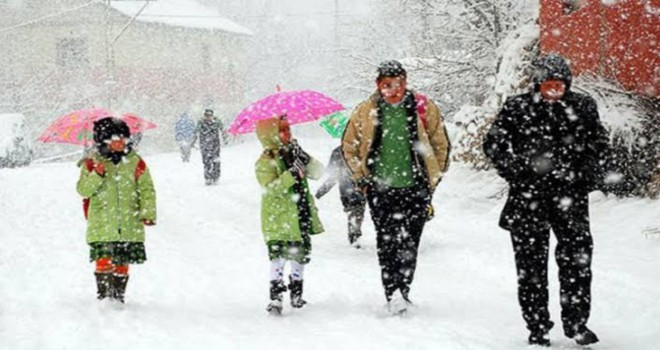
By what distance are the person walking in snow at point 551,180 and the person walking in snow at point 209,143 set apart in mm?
12759

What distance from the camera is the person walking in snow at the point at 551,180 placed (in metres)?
4.71

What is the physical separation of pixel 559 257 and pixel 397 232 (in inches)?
56.6

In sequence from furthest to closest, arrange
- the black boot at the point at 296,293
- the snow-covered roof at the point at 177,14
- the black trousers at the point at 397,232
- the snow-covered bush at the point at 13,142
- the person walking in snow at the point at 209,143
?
the snow-covered roof at the point at 177,14
the snow-covered bush at the point at 13,142
the person walking in snow at the point at 209,143
the black boot at the point at 296,293
the black trousers at the point at 397,232

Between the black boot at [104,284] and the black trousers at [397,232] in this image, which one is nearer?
the black trousers at [397,232]

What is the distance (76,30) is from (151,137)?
23.2 ft

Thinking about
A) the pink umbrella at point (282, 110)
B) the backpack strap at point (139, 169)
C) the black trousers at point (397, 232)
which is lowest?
the black trousers at point (397, 232)

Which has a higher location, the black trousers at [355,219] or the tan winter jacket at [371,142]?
the tan winter jacket at [371,142]

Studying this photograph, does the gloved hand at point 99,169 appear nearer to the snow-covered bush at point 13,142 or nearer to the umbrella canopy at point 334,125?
the umbrella canopy at point 334,125

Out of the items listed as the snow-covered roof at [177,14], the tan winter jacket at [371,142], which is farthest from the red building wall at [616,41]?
the snow-covered roof at [177,14]

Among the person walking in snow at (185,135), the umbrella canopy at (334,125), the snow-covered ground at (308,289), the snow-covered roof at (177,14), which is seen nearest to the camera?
the snow-covered ground at (308,289)

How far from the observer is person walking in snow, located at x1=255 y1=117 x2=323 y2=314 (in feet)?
20.3

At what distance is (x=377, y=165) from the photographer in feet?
19.3

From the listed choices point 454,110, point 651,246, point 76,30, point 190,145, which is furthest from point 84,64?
point 651,246

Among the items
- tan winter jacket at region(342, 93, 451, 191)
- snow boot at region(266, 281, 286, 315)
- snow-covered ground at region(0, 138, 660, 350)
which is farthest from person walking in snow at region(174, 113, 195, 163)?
tan winter jacket at region(342, 93, 451, 191)
